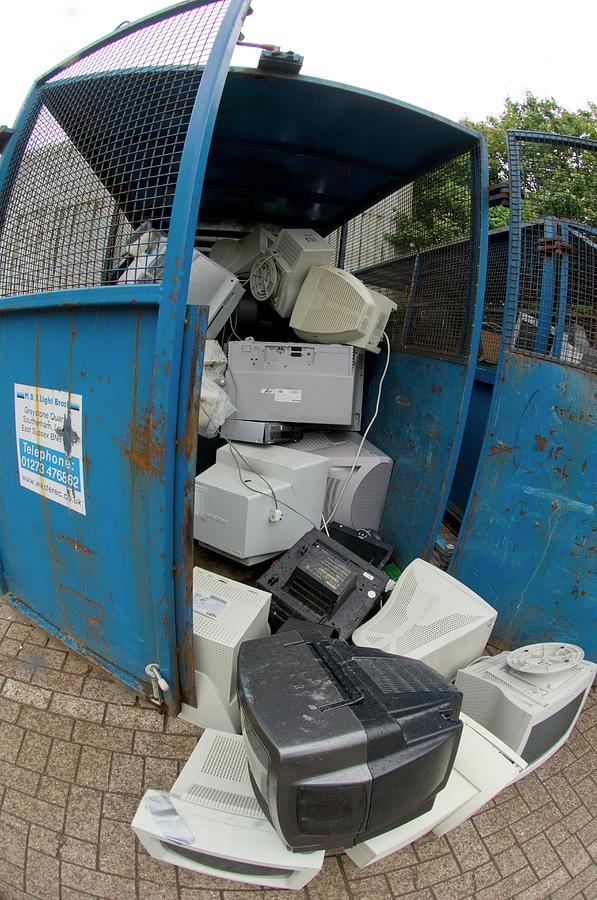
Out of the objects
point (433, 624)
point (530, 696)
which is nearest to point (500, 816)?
point (530, 696)

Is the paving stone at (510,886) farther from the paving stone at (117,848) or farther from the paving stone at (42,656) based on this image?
the paving stone at (42,656)

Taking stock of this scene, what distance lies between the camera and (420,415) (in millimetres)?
3043

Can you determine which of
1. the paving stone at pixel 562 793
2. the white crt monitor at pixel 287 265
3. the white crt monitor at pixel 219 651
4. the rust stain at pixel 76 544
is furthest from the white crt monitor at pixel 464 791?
the white crt monitor at pixel 287 265

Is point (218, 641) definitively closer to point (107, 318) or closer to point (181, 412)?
point (181, 412)

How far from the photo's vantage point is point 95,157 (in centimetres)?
201

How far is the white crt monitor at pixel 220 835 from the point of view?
4.54ft

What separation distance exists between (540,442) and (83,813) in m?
2.41

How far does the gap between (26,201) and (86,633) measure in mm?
1931

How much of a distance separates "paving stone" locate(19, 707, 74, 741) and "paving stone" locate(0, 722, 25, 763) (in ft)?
0.10

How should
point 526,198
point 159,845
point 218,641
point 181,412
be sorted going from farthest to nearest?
point 526,198 < point 218,641 < point 181,412 < point 159,845

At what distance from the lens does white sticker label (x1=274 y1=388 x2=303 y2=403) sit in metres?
3.02

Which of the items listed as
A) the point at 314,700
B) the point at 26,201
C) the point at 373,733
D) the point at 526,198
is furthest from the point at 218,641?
the point at 526,198

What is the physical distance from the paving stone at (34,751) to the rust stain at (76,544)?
27.5 inches

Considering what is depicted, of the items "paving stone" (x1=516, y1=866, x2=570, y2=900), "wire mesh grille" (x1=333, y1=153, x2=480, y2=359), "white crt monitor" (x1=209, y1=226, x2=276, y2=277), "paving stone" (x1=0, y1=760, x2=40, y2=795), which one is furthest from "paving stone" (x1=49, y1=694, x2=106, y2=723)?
"white crt monitor" (x1=209, y1=226, x2=276, y2=277)
